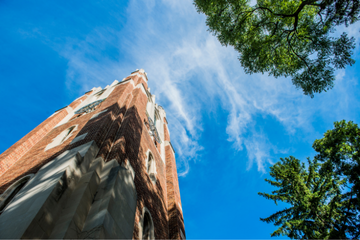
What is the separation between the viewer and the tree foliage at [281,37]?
759 centimetres

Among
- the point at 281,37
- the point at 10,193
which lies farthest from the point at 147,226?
the point at 281,37

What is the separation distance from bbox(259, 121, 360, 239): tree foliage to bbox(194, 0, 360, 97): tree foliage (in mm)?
6545

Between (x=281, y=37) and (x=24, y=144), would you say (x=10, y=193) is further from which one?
(x=281, y=37)

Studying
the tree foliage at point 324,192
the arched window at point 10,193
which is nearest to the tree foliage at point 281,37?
the tree foliage at point 324,192

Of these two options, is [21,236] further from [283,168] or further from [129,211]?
[283,168]

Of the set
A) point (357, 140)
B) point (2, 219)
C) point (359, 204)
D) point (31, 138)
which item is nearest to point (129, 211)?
point (2, 219)

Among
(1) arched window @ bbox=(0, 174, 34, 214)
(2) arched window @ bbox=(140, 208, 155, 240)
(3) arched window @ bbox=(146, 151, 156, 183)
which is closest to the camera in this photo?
(1) arched window @ bbox=(0, 174, 34, 214)

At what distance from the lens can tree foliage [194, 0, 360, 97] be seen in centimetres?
759

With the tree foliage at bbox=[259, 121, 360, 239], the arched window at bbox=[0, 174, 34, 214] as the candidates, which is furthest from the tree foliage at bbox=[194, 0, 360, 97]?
the arched window at bbox=[0, 174, 34, 214]

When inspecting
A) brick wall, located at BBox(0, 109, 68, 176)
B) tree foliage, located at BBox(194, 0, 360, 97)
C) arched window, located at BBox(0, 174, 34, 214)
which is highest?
tree foliage, located at BBox(194, 0, 360, 97)

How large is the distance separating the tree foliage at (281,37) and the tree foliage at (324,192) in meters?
6.54

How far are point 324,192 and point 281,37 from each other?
12.4m

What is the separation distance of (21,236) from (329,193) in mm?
18350

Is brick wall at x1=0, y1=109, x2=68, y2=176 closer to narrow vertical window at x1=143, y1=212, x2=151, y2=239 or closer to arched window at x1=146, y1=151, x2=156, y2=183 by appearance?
arched window at x1=146, y1=151, x2=156, y2=183
